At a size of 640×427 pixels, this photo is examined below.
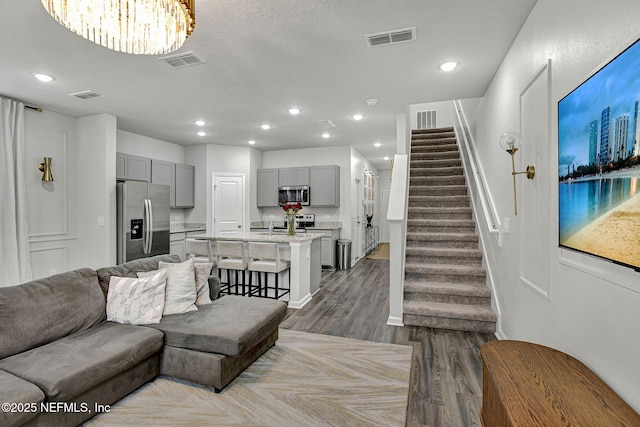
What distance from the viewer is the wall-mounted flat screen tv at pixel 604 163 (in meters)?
1.12

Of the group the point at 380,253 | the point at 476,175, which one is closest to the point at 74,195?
the point at 476,175

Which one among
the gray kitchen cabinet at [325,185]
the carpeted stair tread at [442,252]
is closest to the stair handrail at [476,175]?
the carpeted stair tread at [442,252]

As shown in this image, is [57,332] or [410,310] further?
[410,310]

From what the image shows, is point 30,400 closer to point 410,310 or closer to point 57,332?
point 57,332

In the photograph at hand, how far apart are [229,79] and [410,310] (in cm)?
326

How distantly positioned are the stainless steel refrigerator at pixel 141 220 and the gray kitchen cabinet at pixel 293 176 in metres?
2.54

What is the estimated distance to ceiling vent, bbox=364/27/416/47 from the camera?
2.51 metres

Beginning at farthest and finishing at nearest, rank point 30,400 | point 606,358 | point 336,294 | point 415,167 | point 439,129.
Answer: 1. point 439,129
2. point 415,167
3. point 336,294
4. point 30,400
5. point 606,358

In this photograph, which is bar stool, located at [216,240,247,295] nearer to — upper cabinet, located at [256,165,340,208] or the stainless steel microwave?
the stainless steel microwave

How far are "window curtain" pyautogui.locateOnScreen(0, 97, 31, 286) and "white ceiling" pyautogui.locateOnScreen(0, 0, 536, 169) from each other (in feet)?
1.03

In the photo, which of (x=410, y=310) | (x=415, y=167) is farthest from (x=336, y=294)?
(x=415, y=167)

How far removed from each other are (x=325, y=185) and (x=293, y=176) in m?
0.81

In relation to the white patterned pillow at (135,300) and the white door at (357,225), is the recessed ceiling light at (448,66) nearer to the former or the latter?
the white patterned pillow at (135,300)

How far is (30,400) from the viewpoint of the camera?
151 centimetres
